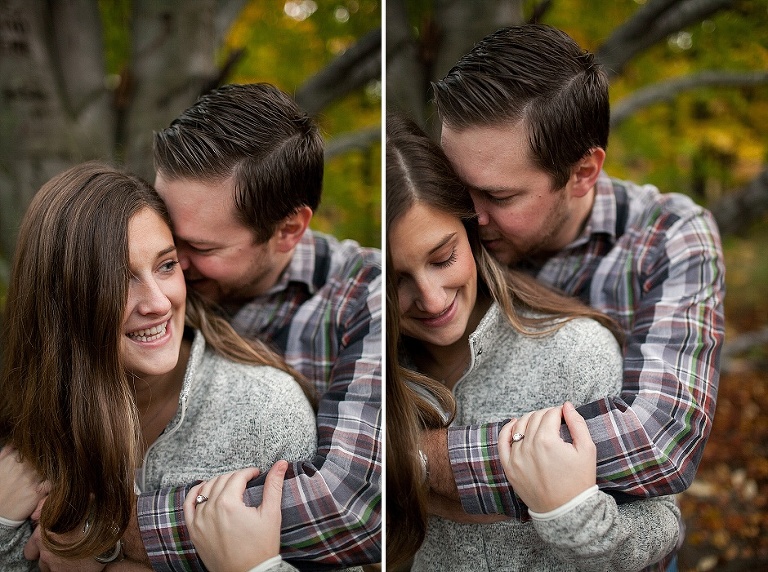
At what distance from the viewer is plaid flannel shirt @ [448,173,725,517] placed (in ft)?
5.25

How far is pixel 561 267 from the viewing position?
182 centimetres

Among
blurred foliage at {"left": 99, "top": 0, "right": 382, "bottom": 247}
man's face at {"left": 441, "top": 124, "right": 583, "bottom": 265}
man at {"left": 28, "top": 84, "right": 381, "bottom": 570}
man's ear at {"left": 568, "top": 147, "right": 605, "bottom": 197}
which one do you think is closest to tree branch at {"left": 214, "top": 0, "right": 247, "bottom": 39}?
blurred foliage at {"left": 99, "top": 0, "right": 382, "bottom": 247}

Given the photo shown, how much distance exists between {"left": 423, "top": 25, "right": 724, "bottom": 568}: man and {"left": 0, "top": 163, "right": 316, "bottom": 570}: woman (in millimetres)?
393

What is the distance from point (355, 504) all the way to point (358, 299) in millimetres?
415

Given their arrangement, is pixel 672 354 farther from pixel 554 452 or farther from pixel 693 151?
pixel 693 151

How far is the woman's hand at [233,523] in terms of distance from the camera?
1612 mm

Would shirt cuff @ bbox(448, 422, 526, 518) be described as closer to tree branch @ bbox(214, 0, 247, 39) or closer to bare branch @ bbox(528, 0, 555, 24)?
bare branch @ bbox(528, 0, 555, 24)

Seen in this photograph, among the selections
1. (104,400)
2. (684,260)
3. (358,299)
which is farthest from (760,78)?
(104,400)

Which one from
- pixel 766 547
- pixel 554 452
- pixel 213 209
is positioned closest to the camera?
pixel 554 452

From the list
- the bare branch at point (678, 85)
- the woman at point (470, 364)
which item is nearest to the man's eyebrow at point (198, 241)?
the woman at point (470, 364)

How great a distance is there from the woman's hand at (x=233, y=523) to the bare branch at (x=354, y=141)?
27.0 inches

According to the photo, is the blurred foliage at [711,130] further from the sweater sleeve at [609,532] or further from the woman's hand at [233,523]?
the woman's hand at [233,523]

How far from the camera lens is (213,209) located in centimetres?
171

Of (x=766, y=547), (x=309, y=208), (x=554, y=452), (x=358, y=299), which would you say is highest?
(x=309, y=208)
